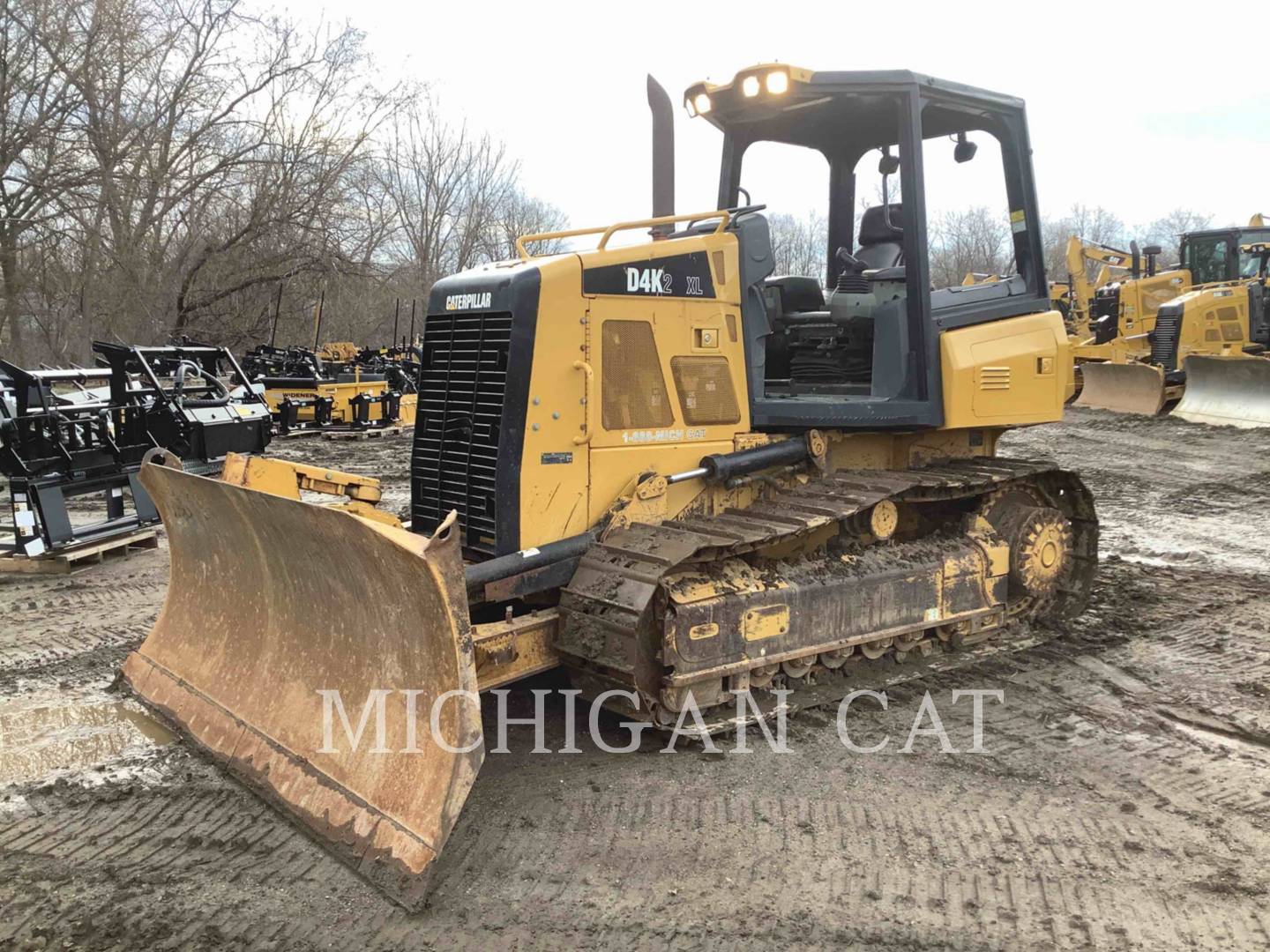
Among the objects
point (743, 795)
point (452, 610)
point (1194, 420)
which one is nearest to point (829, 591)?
point (743, 795)

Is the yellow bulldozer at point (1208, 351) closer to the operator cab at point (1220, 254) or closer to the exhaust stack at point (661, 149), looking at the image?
the operator cab at point (1220, 254)

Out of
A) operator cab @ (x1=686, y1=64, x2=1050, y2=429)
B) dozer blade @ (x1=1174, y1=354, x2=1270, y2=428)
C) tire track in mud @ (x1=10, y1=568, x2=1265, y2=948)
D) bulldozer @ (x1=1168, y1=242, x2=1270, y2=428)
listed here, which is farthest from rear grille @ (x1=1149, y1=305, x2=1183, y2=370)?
tire track in mud @ (x1=10, y1=568, x2=1265, y2=948)

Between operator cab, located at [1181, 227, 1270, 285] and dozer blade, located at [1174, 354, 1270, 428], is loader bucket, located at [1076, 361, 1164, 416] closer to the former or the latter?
dozer blade, located at [1174, 354, 1270, 428]

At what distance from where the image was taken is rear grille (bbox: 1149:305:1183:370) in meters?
17.3

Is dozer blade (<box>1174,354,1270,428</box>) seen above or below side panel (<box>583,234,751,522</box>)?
below

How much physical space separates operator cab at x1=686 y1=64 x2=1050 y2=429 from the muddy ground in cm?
153

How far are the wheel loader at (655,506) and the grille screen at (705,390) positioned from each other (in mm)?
14

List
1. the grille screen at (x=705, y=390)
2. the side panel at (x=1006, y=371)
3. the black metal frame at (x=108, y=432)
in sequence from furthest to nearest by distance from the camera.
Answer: the black metal frame at (x=108, y=432) → the side panel at (x=1006, y=371) → the grille screen at (x=705, y=390)

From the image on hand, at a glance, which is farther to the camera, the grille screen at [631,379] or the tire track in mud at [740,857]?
the grille screen at [631,379]

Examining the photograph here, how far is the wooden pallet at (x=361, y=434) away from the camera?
1712cm

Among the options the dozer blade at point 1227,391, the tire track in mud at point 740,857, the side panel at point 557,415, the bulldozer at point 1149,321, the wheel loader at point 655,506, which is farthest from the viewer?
the bulldozer at point 1149,321

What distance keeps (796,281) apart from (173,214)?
2046 centimetres

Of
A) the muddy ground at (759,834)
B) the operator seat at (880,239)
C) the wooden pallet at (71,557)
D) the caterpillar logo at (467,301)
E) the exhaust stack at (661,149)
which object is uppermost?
the exhaust stack at (661,149)

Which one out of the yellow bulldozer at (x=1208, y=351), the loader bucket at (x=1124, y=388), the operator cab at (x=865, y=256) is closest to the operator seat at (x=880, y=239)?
the operator cab at (x=865, y=256)
